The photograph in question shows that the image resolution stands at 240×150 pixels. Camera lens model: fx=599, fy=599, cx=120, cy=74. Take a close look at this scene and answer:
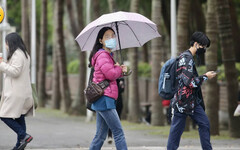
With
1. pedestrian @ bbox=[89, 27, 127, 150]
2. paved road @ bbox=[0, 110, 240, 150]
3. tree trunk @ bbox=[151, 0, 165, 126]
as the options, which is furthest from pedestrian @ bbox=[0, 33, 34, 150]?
tree trunk @ bbox=[151, 0, 165, 126]

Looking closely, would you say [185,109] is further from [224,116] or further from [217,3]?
[224,116]

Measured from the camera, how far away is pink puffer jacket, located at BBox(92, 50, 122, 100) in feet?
24.2

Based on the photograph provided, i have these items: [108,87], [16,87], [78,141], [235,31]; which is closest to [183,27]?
[78,141]

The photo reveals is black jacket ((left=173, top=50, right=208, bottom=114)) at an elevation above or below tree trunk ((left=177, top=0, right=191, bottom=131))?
below

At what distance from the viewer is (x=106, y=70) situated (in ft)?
24.2

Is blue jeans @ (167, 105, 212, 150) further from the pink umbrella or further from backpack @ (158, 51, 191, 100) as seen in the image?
the pink umbrella

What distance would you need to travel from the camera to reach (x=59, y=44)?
22.6m

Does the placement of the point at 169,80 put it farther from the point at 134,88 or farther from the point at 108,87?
the point at 134,88

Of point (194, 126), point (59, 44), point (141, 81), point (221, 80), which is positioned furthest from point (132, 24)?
point (141, 81)

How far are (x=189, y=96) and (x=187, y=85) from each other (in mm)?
219

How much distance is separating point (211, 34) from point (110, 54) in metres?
6.32

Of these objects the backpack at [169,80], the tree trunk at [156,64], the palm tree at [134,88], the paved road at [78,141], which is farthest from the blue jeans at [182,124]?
the palm tree at [134,88]

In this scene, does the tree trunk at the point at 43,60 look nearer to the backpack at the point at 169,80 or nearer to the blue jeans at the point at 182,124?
the backpack at the point at 169,80

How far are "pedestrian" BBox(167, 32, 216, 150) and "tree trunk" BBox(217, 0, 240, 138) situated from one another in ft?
16.7
